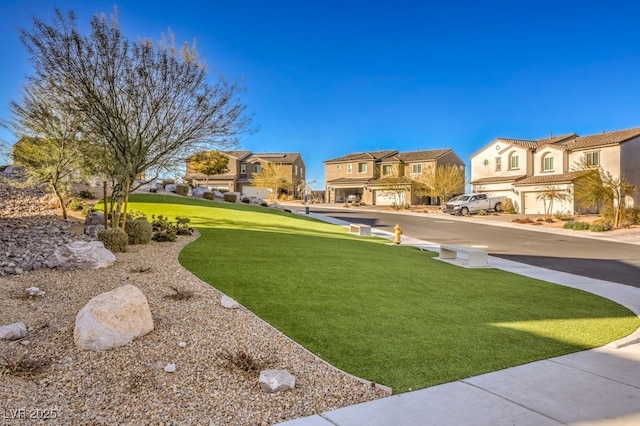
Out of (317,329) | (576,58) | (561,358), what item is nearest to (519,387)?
(561,358)

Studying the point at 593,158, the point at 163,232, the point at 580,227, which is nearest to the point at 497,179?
the point at 593,158

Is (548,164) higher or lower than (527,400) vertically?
higher

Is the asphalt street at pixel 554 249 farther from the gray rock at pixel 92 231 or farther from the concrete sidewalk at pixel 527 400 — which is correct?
the gray rock at pixel 92 231

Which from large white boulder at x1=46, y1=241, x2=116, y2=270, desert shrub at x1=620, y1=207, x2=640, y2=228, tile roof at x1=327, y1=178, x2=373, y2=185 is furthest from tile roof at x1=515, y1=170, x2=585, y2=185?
large white boulder at x1=46, y1=241, x2=116, y2=270

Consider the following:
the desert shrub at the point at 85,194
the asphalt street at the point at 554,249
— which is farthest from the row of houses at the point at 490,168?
the asphalt street at the point at 554,249

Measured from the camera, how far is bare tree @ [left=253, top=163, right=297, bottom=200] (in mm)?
60750

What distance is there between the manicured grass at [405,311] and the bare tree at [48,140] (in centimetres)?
649

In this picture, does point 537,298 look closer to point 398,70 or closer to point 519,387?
point 519,387

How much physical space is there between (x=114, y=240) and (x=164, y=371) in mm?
6906

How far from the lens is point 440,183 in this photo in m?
49.8

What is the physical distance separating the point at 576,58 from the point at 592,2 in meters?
5.69

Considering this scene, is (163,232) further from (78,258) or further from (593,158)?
(593,158)

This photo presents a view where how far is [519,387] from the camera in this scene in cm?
→ 442

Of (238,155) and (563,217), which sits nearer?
(563,217)
